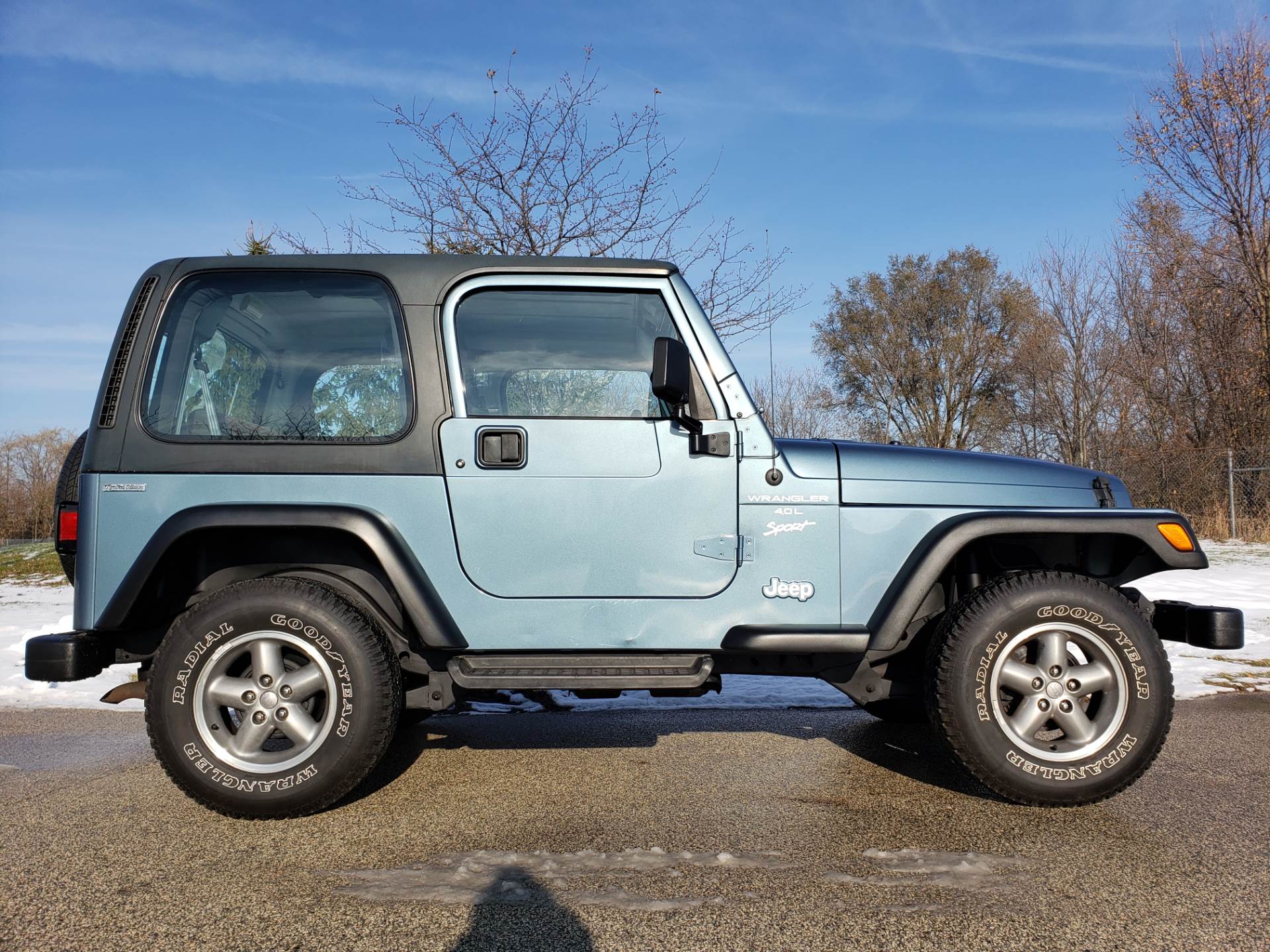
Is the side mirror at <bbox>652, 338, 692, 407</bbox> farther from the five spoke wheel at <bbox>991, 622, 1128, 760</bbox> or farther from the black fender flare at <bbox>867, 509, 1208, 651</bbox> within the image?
the five spoke wheel at <bbox>991, 622, 1128, 760</bbox>

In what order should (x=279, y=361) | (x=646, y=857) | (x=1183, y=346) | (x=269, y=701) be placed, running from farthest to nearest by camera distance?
(x=1183, y=346), (x=279, y=361), (x=269, y=701), (x=646, y=857)

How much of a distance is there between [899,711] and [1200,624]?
58.5 inches

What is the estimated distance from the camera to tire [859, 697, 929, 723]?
173 inches

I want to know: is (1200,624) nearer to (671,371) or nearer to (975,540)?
(975,540)

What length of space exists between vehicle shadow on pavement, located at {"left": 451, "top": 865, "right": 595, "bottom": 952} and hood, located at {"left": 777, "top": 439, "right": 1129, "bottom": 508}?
177 centimetres

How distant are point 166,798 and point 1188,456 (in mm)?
19333

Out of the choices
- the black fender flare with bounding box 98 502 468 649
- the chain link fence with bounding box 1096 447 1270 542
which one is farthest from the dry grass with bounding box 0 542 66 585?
the chain link fence with bounding box 1096 447 1270 542

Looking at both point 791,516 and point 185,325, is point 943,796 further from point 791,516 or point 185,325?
point 185,325

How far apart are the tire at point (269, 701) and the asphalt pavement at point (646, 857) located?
0.47 ft

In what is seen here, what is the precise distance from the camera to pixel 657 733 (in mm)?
4484

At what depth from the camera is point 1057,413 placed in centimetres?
2514

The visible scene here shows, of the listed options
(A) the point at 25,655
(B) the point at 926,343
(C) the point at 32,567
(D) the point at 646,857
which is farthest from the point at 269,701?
(B) the point at 926,343

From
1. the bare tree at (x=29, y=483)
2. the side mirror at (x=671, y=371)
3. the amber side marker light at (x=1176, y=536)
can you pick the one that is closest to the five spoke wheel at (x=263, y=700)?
the side mirror at (x=671, y=371)

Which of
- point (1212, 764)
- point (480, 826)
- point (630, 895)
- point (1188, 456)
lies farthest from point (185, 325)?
point (1188, 456)
